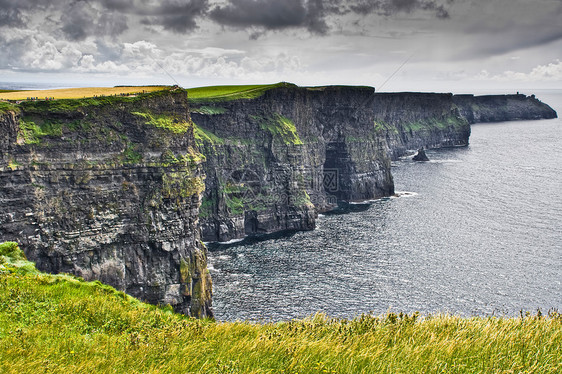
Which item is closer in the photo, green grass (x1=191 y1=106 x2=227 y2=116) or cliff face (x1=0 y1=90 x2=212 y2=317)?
cliff face (x1=0 y1=90 x2=212 y2=317)

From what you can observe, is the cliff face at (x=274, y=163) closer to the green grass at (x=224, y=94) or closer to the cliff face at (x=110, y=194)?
the green grass at (x=224, y=94)

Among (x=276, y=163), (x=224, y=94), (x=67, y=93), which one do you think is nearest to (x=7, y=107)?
(x=67, y=93)

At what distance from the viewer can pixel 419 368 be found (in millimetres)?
11805

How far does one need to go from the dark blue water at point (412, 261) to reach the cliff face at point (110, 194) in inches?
413

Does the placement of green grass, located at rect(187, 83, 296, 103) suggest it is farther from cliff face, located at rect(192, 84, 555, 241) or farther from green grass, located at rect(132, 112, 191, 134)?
green grass, located at rect(132, 112, 191, 134)

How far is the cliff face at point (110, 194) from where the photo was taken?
55.4 m

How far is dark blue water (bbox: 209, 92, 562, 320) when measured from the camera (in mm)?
67688

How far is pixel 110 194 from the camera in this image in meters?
60.1

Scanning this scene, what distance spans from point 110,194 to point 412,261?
5069 centimetres

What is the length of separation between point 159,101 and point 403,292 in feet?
143

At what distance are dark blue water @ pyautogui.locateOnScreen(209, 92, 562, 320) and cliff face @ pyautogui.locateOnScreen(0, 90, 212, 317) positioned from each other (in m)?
10.5

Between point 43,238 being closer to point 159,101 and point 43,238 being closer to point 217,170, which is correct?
point 159,101

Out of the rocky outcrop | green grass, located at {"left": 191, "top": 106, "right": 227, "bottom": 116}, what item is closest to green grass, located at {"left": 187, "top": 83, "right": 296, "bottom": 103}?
the rocky outcrop

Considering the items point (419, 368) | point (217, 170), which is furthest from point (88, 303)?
point (217, 170)
